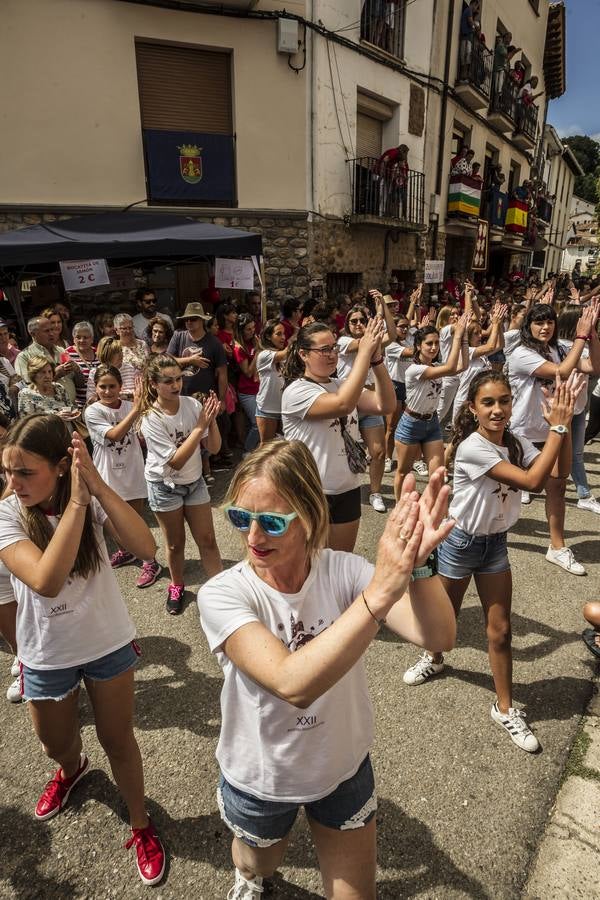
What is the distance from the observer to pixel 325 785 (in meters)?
1.46

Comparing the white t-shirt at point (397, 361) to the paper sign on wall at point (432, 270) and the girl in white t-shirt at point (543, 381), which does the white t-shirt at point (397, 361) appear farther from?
the paper sign on wall at point (432, 270)

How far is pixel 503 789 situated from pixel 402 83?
14.7 meters

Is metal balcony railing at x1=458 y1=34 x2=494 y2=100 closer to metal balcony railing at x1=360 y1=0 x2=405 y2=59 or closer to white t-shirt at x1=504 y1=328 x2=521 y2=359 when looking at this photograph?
metal balcony railing at x1=360 y1=0 x2=405 y2=59

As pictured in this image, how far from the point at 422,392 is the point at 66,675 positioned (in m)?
3.79

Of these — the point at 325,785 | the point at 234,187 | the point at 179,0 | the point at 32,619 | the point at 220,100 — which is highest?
the point at 179,0

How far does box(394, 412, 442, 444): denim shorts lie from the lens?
4.95 m

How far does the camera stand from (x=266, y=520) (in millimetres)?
1386

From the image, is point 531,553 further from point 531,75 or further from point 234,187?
point 531,75

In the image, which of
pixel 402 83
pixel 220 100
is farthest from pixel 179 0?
pixel 402 83

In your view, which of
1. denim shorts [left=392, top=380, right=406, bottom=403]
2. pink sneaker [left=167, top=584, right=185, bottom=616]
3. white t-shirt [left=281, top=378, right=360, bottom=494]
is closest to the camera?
white t-shirt [left=281, top=378, right=360, bottom=494]

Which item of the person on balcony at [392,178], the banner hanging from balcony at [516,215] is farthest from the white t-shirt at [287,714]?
the banner hanging from balcony at [516,215]

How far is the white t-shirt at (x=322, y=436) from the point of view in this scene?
3166 mm

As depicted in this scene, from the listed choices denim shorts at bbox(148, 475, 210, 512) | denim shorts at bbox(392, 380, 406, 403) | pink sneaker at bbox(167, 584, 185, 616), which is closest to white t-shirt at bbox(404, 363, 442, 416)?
denim shorts at bbox(392, 380, 406, 403)

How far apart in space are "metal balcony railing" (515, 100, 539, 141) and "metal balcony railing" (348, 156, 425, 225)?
906 cm
